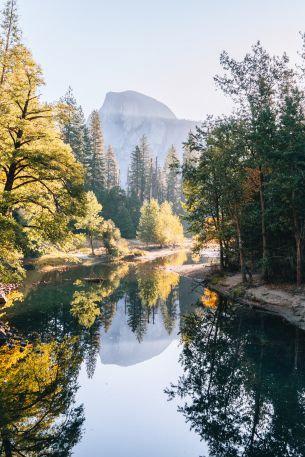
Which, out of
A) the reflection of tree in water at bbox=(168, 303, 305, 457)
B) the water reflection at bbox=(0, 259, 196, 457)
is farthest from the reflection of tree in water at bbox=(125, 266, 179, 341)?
the reflection of tree in water at bbox=(168, 303, 305, 457)

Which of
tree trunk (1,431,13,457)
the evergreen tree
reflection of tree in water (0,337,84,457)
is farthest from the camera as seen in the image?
the evergreen tree

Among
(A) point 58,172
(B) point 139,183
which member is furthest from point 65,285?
(B) point 139,183

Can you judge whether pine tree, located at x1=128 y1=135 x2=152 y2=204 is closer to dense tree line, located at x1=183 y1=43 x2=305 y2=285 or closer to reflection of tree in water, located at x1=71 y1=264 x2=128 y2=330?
reflection of tree in water, located at x1=71 y1=264 x2=128 y2=330

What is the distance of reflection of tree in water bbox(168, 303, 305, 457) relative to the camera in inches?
405

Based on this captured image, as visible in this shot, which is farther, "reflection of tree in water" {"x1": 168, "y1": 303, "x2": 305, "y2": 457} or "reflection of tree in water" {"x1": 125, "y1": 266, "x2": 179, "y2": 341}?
"reflection of tree in water" {"x1": 125, "y1": 266, "x2": 179, "y2": 341}

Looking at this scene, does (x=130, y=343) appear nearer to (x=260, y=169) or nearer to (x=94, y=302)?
(x=94, y=302)

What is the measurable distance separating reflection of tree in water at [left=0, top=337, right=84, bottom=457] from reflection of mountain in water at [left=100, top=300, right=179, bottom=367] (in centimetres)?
201

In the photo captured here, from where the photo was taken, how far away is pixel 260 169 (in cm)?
2723

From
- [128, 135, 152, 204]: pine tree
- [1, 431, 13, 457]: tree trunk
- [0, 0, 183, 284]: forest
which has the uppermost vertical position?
[128, 135, 152, 204]: pine tree

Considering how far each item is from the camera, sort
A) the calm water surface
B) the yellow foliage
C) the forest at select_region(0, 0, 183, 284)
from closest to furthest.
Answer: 1. the calm water surface
2. the forest at select_region(0, 0, 183, 284)
3. the yellow foliage

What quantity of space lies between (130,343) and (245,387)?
7.50 meters

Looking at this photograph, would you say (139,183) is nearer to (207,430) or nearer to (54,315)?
(54,315)

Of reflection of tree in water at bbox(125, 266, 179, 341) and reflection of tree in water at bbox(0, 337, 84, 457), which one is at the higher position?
reflection of tree in water at bbox(0, 337, 84, 457)

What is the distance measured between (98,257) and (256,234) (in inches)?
1414
